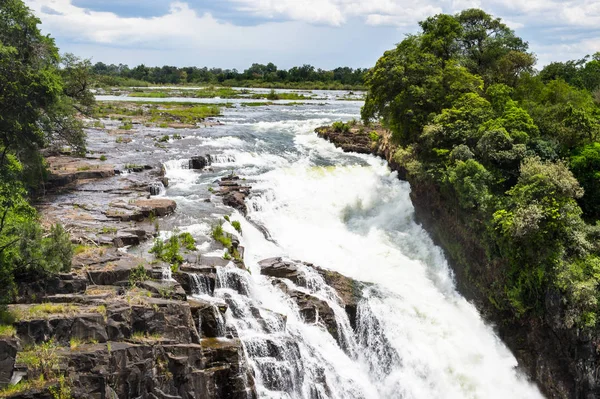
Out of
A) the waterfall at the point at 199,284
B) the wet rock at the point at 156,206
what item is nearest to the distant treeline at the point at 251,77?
the wet rock at the point at 156,206

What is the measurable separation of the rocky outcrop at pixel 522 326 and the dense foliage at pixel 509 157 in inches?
22.2

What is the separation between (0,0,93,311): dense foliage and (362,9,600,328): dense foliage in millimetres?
18068

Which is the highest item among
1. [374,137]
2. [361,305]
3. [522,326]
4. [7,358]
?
[374,137]

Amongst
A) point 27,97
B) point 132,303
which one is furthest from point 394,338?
point 27,97

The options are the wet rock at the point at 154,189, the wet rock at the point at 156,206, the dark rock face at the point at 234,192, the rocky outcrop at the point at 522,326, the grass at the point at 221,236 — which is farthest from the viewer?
the wet rock at the point at 154,189

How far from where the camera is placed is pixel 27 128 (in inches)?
765

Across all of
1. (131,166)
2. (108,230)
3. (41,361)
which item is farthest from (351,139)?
(41,361)

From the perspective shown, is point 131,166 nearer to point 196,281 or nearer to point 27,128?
point 27,128

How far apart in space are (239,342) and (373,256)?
1359 centimetres

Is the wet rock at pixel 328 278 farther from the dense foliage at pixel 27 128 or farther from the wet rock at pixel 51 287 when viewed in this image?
the dense foliage at pixel 27 128

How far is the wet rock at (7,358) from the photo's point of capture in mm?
11055

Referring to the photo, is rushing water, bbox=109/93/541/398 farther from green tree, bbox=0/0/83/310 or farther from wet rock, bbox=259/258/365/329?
green tree, bbox=0/0/83/310

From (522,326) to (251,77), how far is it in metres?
153

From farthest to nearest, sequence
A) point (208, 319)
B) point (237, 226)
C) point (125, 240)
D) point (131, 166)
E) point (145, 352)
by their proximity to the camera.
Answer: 1. point (131, 166)
2. point (237, 226)
3. point (125, 240)
4. point (208, 319)
5. point (145, 352)
